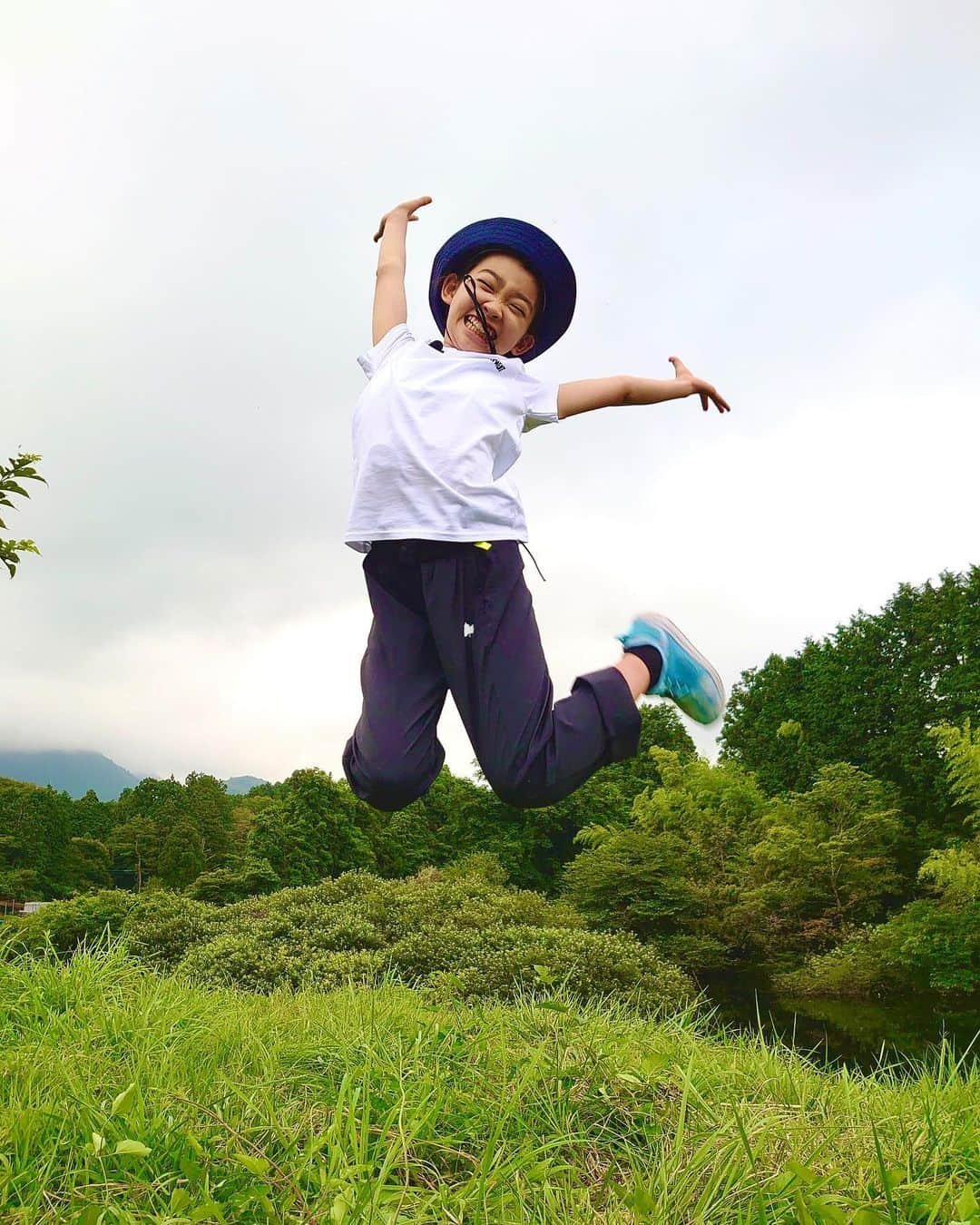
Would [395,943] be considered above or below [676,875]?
below

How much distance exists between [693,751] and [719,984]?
10266 millimetres

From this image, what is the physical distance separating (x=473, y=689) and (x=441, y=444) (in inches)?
23.8

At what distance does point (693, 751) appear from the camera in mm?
22438

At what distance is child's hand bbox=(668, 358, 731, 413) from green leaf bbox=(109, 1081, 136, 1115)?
2301mm

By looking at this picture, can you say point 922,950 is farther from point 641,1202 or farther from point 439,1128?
point 641,1202

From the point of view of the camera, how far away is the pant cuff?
2.35 m

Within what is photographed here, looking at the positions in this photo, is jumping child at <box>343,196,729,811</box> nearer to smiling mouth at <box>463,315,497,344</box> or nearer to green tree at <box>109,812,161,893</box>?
smiling mouth at <box>463,315,497,344</box>

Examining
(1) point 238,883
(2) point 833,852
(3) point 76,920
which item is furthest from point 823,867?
(3) point 76,920

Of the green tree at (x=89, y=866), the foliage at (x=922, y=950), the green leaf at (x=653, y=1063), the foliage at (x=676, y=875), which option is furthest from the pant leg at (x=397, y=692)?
the green tree at (x=89, y=866)

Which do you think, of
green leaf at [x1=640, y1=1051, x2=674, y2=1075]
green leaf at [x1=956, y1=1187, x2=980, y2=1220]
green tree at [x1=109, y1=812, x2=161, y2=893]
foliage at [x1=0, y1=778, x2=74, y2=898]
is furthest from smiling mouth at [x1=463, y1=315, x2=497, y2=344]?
foliage at [x1=0, y1=778, x2=74, y2=898]

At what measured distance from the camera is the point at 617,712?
93.0 inches

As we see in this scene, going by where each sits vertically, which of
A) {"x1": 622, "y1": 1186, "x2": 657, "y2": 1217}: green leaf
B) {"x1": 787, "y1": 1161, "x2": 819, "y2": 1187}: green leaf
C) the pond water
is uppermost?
{"x1": 787, "y1": 1161, "x2": 819, "y2": 1187}: green leaf

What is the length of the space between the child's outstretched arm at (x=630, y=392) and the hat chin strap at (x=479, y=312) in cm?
22

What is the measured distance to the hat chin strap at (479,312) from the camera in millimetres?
2463
